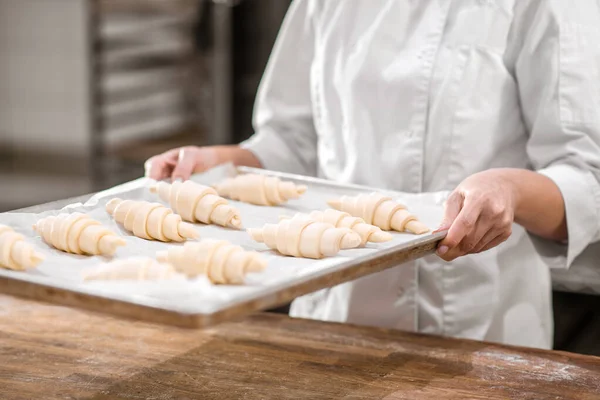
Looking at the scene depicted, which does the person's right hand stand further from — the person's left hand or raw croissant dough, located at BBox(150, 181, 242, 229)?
the person's left hand

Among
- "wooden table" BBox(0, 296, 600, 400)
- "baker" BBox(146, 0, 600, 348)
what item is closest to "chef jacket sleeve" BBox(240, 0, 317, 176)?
"baker" BBox(146, 0, 600, 348)

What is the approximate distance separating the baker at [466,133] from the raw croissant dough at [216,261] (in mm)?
533

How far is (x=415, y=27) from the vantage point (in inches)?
64.9

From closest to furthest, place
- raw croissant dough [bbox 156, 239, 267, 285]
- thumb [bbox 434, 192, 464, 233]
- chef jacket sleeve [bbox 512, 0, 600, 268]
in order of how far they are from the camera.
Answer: raw croissant dough [bbox 156, 239, 267, 285], thumb [bbox 434, 192, 464, 233], chef jacket sleeve [bbox 512, 0, 600, 268]

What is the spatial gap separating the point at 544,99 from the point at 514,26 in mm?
153

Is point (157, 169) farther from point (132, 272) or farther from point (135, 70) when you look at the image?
point (135, 70)

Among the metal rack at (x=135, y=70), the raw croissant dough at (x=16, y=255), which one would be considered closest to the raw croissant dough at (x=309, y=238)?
the raw croissant dough at (x=16, y=255)

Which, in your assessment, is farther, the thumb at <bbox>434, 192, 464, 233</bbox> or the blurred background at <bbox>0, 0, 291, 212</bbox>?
the blurred background at <bbox>0, 0, 291, 212</bbox>

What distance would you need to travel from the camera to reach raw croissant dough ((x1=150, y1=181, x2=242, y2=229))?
1.37 meters

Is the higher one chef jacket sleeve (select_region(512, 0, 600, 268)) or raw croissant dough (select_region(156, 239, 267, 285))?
chef jacket sleeve (select_region(512, 0, 600, 268))

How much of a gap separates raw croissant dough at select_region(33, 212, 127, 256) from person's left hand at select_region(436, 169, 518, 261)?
48 cm

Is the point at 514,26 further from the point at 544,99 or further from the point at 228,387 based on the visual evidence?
the point at 228,387

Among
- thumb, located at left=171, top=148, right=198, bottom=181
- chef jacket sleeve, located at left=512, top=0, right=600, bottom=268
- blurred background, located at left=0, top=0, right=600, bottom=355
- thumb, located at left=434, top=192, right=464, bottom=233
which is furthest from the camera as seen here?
blurred background, located at left=0, top=0, right=600, bottom=355

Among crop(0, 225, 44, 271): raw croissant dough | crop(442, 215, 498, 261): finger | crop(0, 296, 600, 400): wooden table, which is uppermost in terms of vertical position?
crop(0, 225, 44, 271): raw croissant dough
